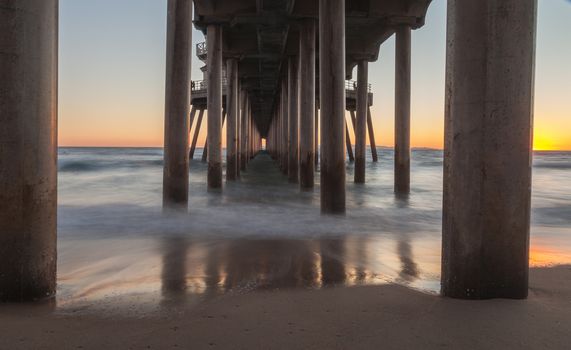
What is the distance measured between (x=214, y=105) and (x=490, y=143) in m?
11.0

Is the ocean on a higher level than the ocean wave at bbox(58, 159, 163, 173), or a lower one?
lower

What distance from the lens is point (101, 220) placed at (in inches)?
277

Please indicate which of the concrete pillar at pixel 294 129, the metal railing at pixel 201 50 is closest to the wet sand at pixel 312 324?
the concrete pillar at pixel 294 129

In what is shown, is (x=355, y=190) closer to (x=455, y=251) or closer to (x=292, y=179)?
(x=292, y=179)

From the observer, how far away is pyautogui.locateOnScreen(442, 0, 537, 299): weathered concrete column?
243 cm

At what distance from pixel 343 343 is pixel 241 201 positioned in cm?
806

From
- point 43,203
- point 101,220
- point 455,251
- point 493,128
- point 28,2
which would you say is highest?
point 28,2

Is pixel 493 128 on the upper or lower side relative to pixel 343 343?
upper

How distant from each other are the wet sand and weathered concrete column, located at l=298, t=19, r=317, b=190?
866 cm

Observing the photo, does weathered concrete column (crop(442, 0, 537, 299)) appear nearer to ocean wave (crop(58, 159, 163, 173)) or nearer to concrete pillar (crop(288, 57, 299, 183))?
concrete pillar (crop(288, 57, 299, 183))

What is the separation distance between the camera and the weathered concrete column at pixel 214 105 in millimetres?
12703

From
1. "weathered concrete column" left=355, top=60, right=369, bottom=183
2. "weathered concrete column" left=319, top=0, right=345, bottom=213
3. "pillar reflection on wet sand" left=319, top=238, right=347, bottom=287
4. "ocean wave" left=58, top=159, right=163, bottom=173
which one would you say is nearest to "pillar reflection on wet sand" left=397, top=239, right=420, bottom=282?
"pillar reflection on wet sand" left=319, top=238, right=347, bottom=287

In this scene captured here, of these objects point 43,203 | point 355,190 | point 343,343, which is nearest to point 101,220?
point 43,203

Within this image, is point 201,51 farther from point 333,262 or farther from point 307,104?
point 333,262
